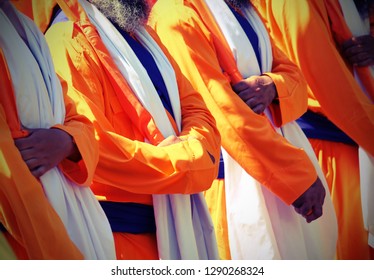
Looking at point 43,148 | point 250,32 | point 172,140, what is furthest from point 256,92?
point 43,148

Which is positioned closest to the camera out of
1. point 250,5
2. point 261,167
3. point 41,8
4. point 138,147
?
point 138,147

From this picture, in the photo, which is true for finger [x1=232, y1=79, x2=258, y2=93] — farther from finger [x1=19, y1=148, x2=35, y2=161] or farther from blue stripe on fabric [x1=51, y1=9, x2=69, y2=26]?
finger [x1=19, y1=148, x2=35, y2=161]

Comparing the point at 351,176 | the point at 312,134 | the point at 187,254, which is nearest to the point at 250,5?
the point at 312,134

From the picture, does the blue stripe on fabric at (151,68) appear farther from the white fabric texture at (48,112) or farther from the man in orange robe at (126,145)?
the white fabric texture at (48,112)

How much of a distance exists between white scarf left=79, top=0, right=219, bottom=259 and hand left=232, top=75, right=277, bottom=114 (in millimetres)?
381

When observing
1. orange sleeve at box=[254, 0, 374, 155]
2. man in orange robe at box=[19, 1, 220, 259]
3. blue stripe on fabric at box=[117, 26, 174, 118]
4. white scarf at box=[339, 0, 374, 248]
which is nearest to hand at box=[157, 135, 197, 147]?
man in orange robe at box=[19, 1, 220, 259]

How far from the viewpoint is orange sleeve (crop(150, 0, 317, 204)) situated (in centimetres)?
334

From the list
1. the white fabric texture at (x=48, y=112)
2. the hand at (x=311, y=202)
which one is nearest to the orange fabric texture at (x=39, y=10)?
the white fabric texture at (x=48, y=112)

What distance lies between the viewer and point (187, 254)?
9.86 feet

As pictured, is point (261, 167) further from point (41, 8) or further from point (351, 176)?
point (41, 8)

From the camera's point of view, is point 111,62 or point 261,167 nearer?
point 111,62

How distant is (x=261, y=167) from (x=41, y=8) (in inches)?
38.5

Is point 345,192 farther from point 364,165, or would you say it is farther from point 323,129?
point 323,129

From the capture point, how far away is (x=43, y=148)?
8.30 feet
